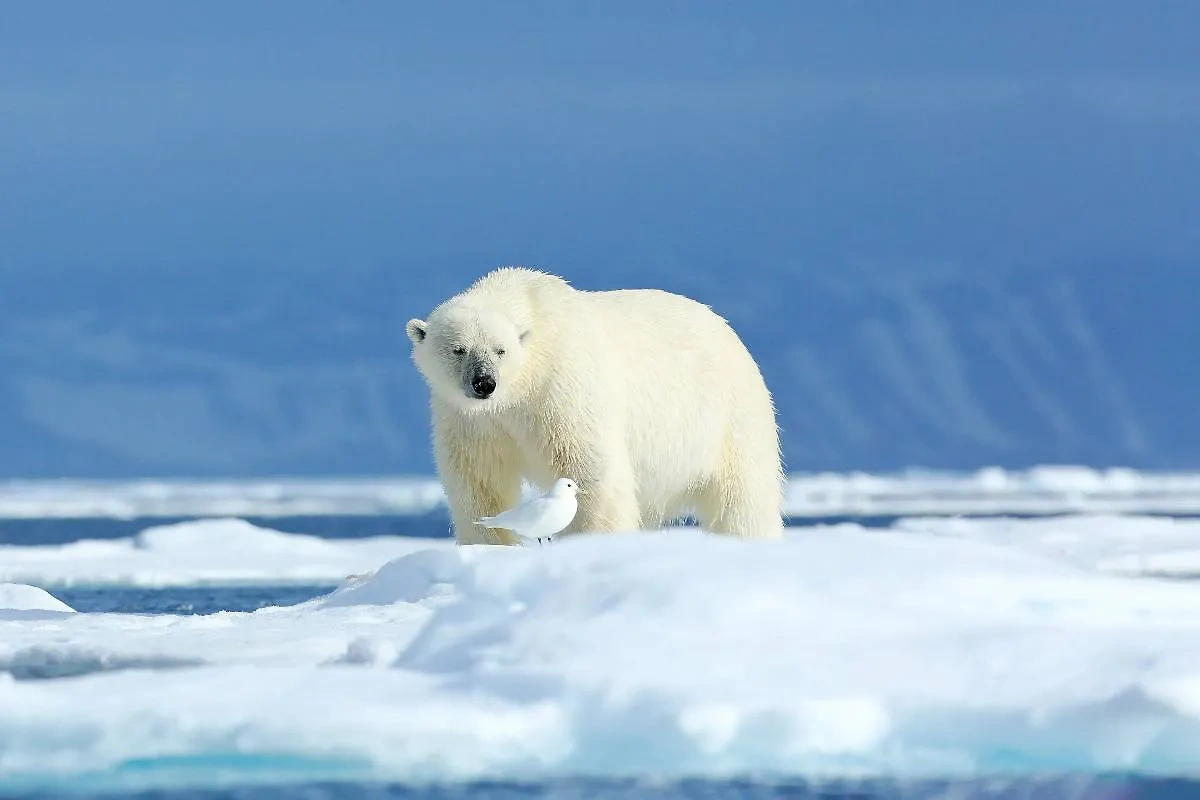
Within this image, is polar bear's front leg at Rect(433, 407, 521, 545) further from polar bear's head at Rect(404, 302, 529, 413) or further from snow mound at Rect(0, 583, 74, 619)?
snow mound at Rect(0, 583, 74, 619)

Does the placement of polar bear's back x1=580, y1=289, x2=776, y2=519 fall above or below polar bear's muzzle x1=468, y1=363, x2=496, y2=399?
above

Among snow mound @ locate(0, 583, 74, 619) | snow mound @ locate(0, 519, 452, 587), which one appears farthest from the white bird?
snow mound @ locate(0, 519, 452, 587)

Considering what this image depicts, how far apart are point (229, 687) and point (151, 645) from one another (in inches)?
37.3

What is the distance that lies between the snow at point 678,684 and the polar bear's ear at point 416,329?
1.40 m

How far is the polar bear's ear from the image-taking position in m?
5.59

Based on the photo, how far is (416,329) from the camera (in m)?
5.61

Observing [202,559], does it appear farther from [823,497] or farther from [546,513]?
[823,497]

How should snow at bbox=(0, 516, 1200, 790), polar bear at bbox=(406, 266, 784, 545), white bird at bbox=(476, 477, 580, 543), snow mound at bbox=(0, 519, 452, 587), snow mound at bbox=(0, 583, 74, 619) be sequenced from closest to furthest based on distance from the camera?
1. snow at bbox=(0, 516, 1200, 790)
2. white bird at bbox=(476, 477, 580, 543)
3. polar bear at bbox=(406, 266, 784, 545)
4. snow mound at bbox=(0, 583, 74, 619)
5. snow mound at bbox=(0, 519, 452, 587)

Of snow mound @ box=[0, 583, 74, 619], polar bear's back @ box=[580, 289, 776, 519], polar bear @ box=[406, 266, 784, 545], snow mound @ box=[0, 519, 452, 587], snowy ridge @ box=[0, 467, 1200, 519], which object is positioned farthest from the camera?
snowy ridge @ box=[0, 467, 1200, 519]

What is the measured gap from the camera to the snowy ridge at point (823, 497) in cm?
2331

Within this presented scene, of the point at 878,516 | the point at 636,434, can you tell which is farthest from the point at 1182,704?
the point at 878,516

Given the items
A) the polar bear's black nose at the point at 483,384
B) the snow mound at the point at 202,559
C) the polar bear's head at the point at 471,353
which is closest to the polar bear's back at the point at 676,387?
the polar bear's head at the point at 471,353

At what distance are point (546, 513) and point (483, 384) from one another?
0.48 metres

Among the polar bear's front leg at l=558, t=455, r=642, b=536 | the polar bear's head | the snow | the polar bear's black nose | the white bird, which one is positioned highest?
the polar bear's head
